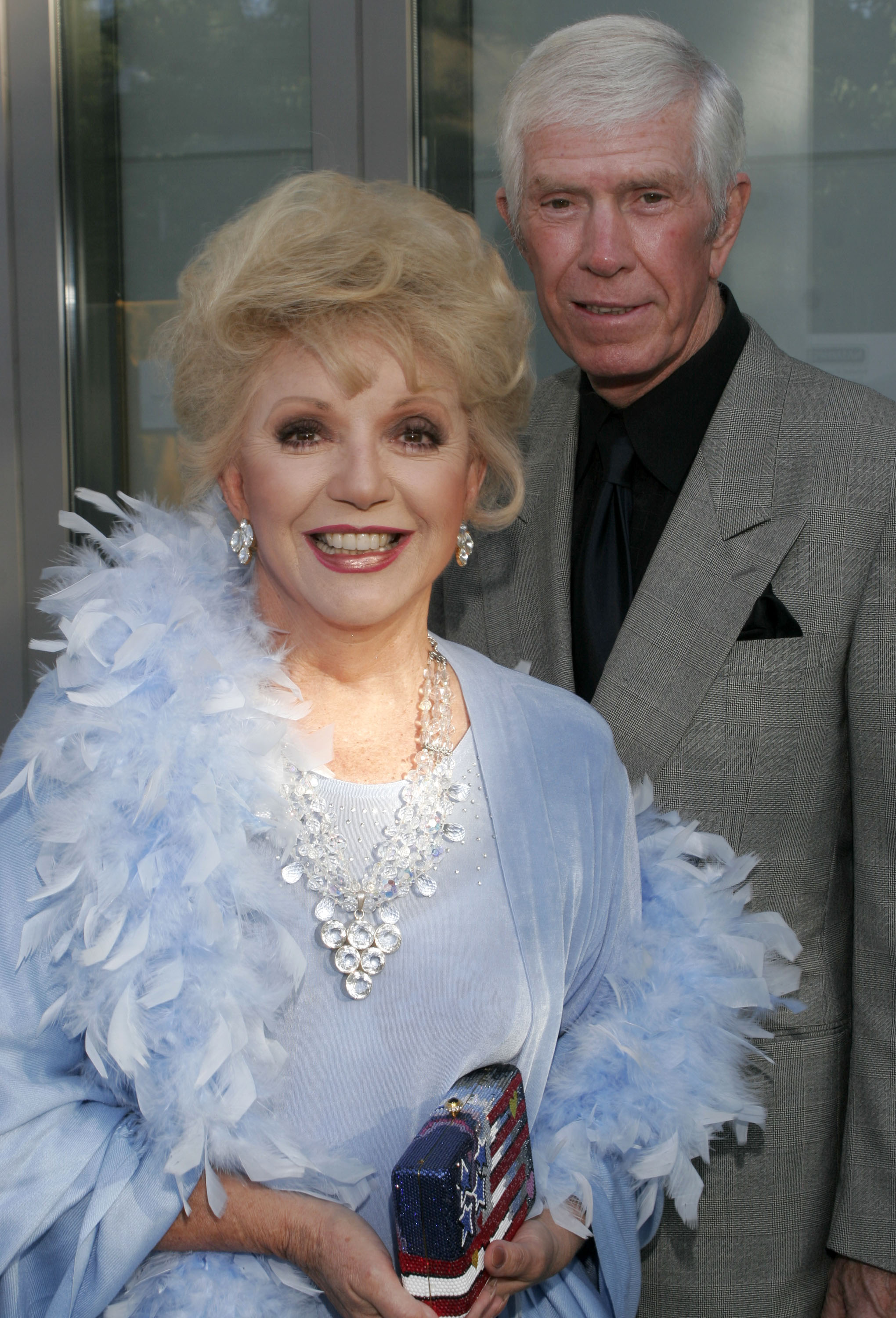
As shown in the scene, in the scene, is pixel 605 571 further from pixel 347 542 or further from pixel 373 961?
pixel 373 961

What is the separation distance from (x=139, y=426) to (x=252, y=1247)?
2.49 m

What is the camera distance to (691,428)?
184 centimetres

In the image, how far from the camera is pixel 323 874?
4.42ft

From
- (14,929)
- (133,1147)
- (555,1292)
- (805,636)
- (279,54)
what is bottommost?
(555,1292)

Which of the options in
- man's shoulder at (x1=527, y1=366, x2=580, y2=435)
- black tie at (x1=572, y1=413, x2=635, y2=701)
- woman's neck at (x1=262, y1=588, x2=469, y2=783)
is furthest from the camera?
man's shoulder at (x1=527, y1=366, x2=580, y2=435)

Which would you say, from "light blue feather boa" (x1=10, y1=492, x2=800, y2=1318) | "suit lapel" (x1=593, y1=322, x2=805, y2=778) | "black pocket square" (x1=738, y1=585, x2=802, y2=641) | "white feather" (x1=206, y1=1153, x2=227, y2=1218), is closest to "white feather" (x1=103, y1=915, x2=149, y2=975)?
"light blue feather boa" (x1=10, y1=492, x2=800, y2=1318)

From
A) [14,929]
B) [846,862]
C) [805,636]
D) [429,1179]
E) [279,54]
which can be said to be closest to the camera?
[429,1179]

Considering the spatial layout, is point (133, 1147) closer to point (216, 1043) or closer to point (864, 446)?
point (216, 1043)

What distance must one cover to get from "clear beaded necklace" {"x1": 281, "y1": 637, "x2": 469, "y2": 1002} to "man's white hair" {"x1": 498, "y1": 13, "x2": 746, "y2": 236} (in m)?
0.98

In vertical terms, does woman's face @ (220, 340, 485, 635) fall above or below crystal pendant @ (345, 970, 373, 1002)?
above

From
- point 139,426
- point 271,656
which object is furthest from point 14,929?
point 139,426

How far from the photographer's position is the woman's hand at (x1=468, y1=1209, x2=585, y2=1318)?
120 cm

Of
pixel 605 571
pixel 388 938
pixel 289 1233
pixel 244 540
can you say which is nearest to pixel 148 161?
pixel 605 571

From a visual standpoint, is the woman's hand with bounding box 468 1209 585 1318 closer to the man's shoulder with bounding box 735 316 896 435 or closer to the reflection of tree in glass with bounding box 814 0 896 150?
the man's shoulder with bounding box 735 316 896 435
